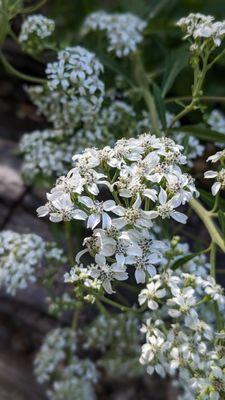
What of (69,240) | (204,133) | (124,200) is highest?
(204,133)

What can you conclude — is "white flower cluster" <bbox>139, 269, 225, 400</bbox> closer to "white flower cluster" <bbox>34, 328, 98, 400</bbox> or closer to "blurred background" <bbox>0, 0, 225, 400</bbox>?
"white flower cluster" <bbox>34, 328, 98, 400</bbox>

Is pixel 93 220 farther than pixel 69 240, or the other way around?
pixel 69 240

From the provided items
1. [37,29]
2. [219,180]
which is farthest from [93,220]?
[37,29]

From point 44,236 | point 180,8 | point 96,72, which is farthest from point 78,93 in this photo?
point 180,8

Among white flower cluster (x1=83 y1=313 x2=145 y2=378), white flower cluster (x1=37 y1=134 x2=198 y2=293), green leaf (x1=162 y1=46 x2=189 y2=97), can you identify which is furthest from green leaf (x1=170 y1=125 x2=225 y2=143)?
white flower cluster (x1=83 y1=313 x2=145 y2=378)

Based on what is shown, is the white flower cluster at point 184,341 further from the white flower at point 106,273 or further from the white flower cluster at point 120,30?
the white flower cluster at point 120,30

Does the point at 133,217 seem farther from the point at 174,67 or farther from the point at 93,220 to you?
the point at 174,67
